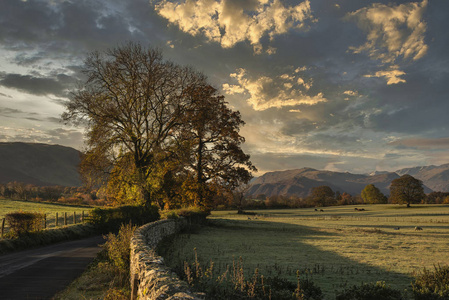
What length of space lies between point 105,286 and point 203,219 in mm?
24329

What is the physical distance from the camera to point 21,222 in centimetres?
1761

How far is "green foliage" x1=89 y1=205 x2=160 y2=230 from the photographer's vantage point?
25.1 meters

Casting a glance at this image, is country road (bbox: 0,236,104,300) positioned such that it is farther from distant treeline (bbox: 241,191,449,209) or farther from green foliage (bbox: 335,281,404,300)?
distant treeline (bbox: 241,191,449,209)

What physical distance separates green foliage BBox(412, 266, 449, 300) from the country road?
11985mm

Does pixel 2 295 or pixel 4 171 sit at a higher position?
pixel 4 171

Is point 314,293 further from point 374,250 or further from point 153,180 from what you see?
point 153,180

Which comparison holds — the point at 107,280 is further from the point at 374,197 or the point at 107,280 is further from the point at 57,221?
the point at 374,197

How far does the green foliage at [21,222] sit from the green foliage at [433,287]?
2132 cm

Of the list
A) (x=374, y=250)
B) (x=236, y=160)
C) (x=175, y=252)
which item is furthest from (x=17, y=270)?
(x=236, y=160)

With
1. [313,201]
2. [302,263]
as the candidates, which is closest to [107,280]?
[302,263]

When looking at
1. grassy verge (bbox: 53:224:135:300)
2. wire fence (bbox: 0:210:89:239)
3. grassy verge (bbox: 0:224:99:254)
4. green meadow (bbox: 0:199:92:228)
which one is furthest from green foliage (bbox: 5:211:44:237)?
green meadow (bbox: 0:199:92:228)

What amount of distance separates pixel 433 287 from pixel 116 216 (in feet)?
78.6

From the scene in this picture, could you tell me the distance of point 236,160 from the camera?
34.4 meters

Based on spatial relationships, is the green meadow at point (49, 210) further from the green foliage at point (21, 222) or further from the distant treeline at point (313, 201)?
the distant treeline at point (313, 201)
